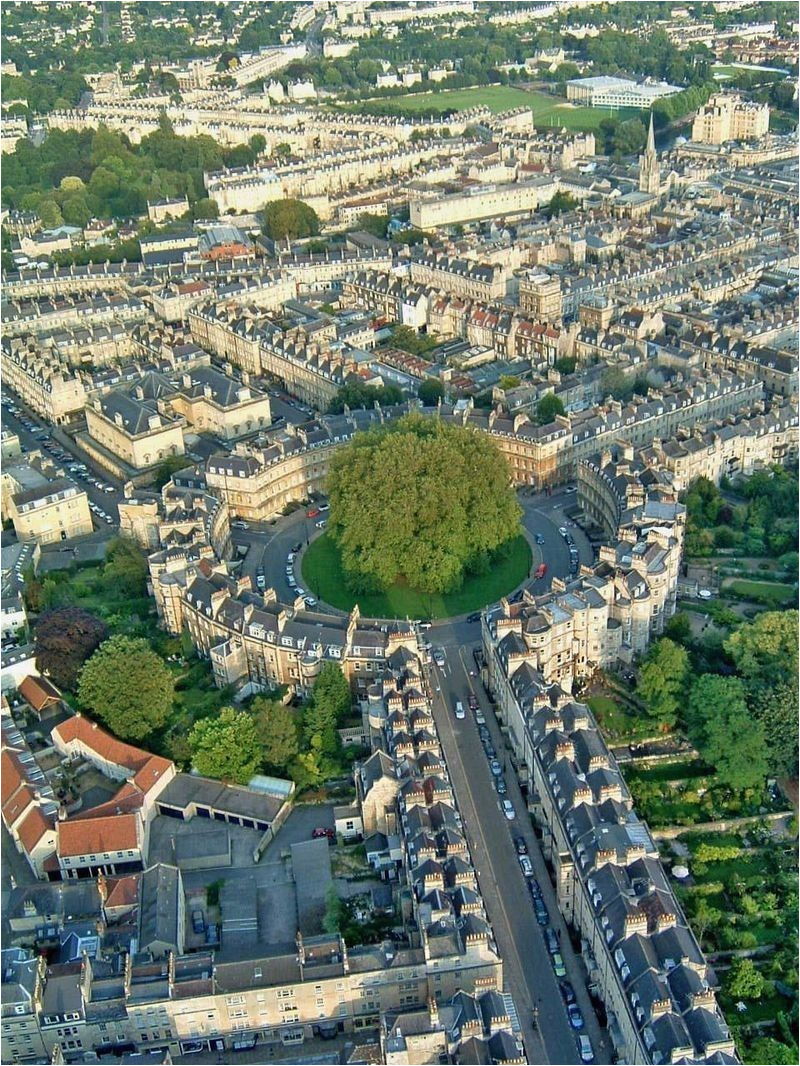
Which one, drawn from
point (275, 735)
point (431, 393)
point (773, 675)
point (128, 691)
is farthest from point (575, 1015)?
point (431, 393)

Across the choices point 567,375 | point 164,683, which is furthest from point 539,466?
point 164,683

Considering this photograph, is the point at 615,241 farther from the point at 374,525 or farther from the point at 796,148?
the point at 374,525

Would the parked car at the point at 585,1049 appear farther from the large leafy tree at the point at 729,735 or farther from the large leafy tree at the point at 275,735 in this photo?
the large leafy tree at the point at 275,735

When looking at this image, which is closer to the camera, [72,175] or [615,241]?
[615,241]

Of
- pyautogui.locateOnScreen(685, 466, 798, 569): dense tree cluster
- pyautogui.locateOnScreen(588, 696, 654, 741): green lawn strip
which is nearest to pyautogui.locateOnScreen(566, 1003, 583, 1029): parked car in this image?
pyautogui.locateOnScreen(588, 696, 654, 741): green lawn strip

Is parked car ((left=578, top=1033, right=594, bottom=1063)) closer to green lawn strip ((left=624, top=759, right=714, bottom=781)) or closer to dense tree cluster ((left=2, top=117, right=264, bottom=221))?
green lawn strip ((left=624, top=759, right=714, bottom=781))
